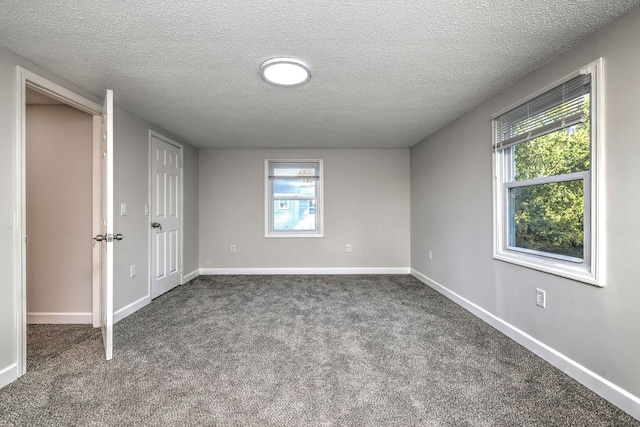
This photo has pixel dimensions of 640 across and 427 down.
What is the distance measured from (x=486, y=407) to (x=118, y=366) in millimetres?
2332

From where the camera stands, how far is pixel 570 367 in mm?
1876

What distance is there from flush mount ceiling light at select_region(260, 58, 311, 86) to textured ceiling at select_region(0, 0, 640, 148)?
6cm

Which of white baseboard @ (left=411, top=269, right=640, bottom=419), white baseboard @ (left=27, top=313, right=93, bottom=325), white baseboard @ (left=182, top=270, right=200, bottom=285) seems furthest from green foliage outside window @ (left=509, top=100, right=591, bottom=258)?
white baseboard @ (left=182, top=270, right=200, bottom=285)

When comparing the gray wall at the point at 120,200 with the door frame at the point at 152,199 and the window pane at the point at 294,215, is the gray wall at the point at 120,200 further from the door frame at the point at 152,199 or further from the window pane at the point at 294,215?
the window pane at the point at 294,215

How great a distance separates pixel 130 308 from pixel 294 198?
278cm

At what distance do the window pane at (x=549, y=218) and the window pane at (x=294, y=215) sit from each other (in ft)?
10.0

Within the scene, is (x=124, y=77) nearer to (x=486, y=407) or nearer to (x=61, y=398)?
(x=61, y=398)

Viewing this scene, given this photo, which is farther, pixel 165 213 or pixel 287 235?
pixel 287 235

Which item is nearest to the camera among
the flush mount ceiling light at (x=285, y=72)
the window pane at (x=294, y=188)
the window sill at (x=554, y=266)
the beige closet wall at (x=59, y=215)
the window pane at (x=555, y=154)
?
the window sill at (x=554, y=266)

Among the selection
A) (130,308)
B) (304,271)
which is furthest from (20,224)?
(304,271)

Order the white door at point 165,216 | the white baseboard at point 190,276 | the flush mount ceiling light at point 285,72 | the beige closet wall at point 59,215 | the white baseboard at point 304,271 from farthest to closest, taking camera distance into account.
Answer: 1. the white baseboard at point 304,271
2. the white baseboard at point 190,276
3. the white door at point 165,216
4. the beige closet wall at point 59,215
5. the flush mount ceiling light at point 285,72

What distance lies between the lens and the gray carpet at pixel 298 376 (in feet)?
4.98

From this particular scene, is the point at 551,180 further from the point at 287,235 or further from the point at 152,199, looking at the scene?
the point at 152,199

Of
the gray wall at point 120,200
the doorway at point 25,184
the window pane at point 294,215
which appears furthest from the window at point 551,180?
the gray wall at point 120,200
